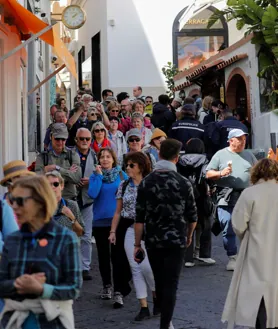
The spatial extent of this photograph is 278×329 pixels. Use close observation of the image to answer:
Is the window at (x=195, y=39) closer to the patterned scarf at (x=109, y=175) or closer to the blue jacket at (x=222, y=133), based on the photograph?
→ the blue jacket at (x=222, y=133)

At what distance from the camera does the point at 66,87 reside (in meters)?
38.5

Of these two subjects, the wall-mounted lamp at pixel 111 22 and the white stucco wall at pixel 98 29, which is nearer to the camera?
the wall-mounted lamp at pixel 111 22

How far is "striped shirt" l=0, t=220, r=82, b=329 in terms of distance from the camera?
4.59 meters

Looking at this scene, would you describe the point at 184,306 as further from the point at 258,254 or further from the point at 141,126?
the point at 141,126

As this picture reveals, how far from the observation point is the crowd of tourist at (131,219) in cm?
461

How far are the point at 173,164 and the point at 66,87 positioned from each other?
3107 centimetres

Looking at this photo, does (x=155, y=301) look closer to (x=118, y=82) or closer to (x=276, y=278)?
(x=276, y=278)

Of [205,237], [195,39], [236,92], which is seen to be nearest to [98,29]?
[195,39]

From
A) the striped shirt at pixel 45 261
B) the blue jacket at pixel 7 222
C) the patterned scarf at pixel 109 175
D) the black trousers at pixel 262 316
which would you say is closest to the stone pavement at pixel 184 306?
the black trousers at pixel 262 316

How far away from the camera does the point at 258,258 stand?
7090mm

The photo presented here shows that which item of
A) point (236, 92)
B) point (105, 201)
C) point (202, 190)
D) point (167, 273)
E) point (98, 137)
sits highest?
point (236, 92)

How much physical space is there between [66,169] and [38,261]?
5.86 metres

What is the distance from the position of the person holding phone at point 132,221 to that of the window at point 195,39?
80.4ft

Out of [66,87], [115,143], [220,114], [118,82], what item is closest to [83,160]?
[115,143]
